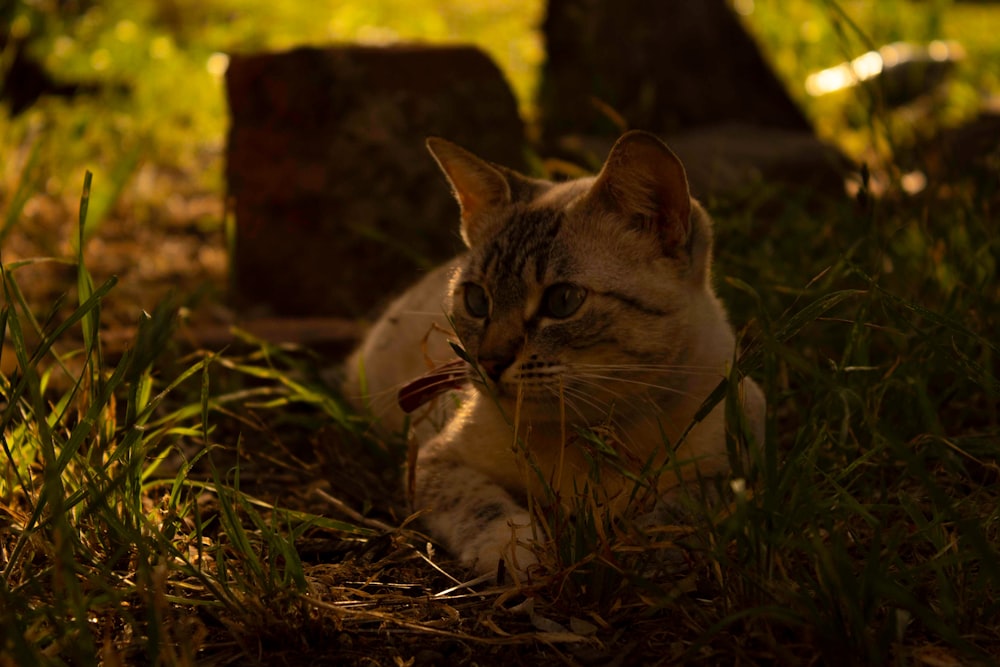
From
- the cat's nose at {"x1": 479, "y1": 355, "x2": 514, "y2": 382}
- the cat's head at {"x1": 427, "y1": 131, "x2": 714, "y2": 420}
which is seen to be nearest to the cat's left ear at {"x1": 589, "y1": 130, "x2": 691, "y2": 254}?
the cat's head at {"x1": 427, "y1": 131, "x2": 714, "y2": 420}

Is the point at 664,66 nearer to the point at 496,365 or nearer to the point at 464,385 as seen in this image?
the point at 464,385

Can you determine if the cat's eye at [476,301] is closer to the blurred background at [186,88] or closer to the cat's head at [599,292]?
the cat's head at [599,292]

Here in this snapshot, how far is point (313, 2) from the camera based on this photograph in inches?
337

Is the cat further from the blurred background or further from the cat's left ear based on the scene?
the blurred background

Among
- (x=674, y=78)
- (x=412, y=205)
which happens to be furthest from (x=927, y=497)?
(x=674, y=78)

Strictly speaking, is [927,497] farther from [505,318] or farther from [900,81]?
[900,81]

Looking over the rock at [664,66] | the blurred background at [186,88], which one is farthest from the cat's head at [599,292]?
the rock at [664,66]

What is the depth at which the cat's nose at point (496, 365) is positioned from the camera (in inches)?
96.7

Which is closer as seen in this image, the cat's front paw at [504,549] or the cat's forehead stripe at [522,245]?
the cat's front paw at [504,549]

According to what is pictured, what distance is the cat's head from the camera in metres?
2.44

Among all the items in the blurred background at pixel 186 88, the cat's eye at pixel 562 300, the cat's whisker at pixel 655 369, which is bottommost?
the blurred background at pixel 186 88

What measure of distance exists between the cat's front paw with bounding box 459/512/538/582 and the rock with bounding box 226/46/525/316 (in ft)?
7.82

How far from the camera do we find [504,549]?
2264 mm

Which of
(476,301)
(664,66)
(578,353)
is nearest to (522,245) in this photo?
(476,301)
